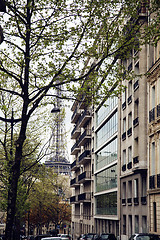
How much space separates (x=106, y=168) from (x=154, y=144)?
20.9 m

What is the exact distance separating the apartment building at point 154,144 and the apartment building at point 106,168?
11.0 meters

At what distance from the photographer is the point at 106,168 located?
52906 mm

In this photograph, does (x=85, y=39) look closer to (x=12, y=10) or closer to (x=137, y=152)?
(x=12, y=10)

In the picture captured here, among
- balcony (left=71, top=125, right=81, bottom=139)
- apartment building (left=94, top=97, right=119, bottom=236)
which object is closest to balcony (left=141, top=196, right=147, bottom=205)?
apartment building (left=94, top=97, right=119, bottom=236)

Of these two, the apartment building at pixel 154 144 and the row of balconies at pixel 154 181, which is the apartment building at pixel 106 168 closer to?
the apartment building at pixel 154 144

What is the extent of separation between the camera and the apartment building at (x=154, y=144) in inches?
1217

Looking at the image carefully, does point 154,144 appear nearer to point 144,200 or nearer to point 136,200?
point 144,200

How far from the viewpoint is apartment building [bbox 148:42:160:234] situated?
3092 centimetres

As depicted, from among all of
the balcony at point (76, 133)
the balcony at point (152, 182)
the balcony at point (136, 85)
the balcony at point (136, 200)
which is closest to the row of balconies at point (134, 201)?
the balcony at point (136, 200)

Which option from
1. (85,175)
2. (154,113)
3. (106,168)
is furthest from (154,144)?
(85,175)

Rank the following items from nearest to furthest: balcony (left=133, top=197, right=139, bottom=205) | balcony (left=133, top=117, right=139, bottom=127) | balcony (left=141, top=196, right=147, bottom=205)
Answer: balcony (left=141, top=196, right=147, bottom=205), balcony (left=133, top=117, right=139, bottom=127), balcony (left=133, top=197, right=139, bottom=205)

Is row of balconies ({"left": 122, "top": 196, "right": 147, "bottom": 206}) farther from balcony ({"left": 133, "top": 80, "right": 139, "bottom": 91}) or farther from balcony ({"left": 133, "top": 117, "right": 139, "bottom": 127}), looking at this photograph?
balcony ({"left": 133, "top": 80, "right": 139, "bottom": 91})

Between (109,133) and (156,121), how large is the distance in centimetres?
2033

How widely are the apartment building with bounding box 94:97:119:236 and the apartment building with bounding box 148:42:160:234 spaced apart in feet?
36.2
